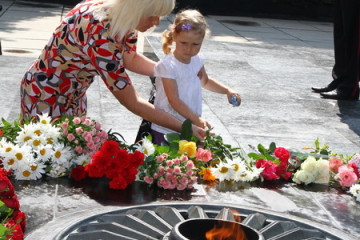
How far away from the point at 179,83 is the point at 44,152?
133 centimetres

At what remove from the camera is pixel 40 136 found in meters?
3.48

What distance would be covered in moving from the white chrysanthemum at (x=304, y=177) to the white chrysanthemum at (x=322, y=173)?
0.04 meters

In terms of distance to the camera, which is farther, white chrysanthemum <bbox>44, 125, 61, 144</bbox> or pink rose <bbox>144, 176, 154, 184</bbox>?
white chrysanthemum <bbox>44, 125, 61, 144</bbox>

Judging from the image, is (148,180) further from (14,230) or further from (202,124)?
Answer: (14,230)

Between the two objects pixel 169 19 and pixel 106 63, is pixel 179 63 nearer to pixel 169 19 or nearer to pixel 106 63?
pixel 106 63

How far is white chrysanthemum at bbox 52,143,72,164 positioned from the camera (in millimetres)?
3393

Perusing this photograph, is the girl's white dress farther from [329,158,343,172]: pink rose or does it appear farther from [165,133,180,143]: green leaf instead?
[329,158,343,172]: pink rose

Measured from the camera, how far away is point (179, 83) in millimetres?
4551

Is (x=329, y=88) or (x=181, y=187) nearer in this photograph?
(x=181, y=187)

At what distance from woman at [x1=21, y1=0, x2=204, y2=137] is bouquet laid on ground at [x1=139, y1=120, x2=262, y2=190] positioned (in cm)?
12

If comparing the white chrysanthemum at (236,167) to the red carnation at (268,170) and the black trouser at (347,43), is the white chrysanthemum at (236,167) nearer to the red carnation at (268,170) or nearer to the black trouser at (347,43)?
the red carnation at (268,170)

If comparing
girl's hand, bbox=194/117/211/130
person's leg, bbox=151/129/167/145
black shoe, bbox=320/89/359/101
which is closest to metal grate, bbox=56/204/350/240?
girl's hand, bbox=194/117/211/130

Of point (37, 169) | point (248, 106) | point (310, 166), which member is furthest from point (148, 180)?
point (248, 106)

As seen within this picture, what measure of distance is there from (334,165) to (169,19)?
11.7 meters
